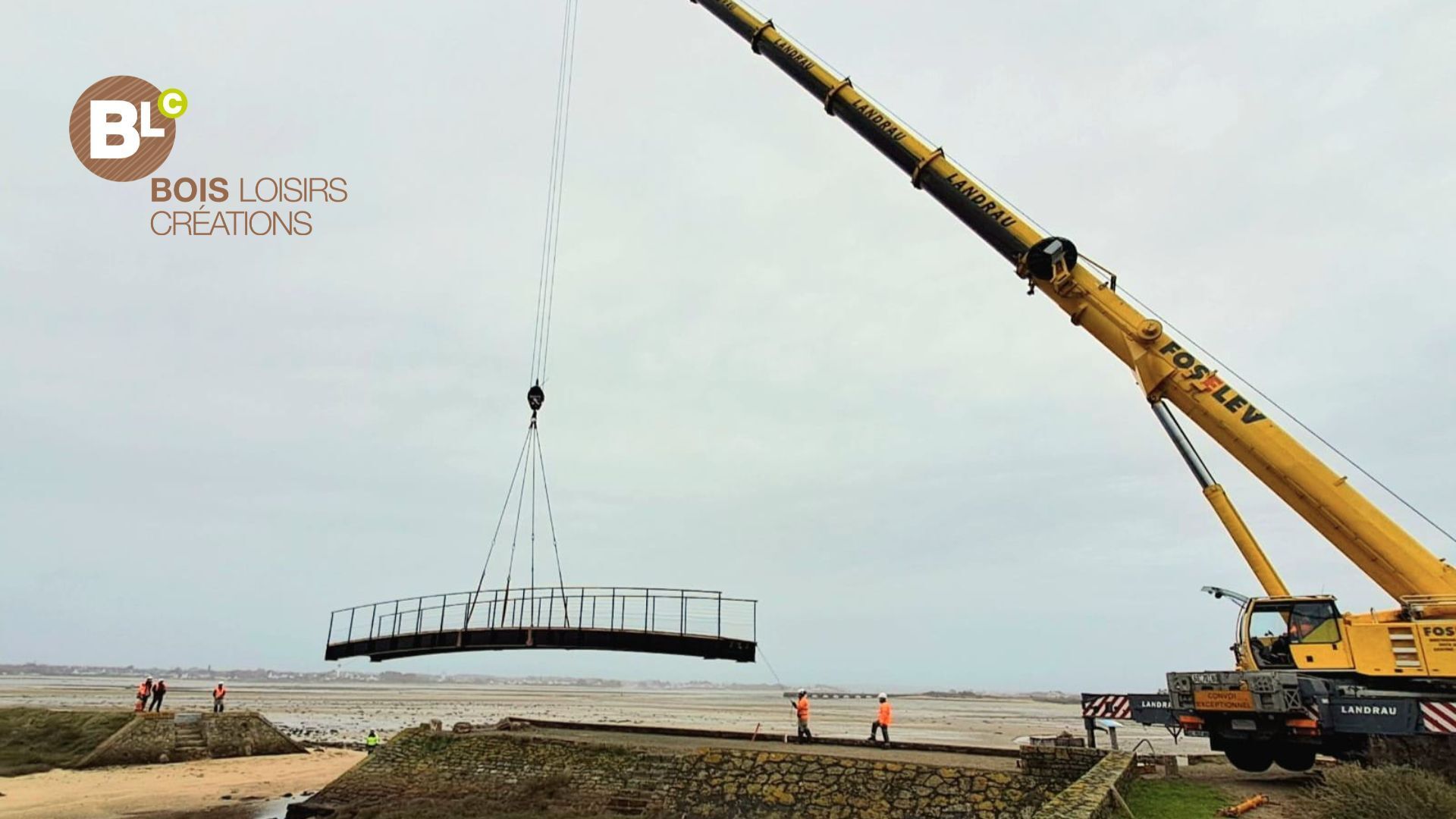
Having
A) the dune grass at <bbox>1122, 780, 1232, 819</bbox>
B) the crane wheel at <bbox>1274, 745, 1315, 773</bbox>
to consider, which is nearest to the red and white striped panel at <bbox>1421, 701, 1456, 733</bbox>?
the crane wheel at <bbox>1274, 745, 1315, 773</bbox>

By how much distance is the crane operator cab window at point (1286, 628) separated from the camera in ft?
47.6

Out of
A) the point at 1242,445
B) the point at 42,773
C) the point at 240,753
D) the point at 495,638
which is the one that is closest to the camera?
the point at 1242,445

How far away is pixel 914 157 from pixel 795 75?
4656 millimetres

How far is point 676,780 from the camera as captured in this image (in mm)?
16656

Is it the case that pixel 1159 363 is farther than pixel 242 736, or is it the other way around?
pixel 242 736

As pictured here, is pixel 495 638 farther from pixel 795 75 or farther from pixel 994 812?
pixel 795 75

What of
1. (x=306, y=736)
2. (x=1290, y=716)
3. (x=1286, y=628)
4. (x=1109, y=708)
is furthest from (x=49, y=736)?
(x=1286, y=628)

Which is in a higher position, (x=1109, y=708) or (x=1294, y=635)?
(x=1294, y=635)

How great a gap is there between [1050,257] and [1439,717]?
10239 millimetres

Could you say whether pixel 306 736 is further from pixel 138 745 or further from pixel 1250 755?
pixel 1250 755

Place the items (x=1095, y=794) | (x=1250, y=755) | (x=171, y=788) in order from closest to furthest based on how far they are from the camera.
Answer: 1. (x=1095, y=794)
2. (x=1250, y=755)
3. (x=171, y=788)

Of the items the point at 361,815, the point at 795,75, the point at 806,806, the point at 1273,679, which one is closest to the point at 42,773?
the point at 361,815

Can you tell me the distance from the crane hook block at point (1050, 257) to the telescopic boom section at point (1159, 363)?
0.06 feet

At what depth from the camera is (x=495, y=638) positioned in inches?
794
